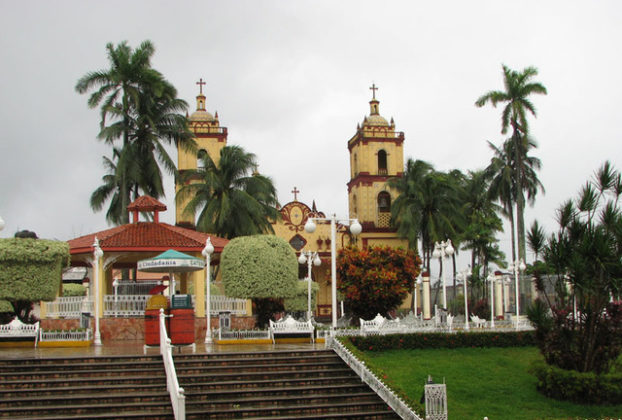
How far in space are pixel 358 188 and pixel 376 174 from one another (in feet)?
5.43

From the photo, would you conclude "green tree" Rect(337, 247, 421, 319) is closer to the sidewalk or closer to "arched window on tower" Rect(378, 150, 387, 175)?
the sidewalk

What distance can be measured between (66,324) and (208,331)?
6.49m

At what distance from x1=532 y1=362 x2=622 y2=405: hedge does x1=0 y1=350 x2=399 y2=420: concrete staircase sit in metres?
4.08

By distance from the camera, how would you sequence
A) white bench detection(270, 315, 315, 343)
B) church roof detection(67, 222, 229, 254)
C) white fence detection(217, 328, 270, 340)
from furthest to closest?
church roof detection(67, 222, 229, 254) → white fence detection(217, 328, 270, 340) → white bench detection(270, 315, 315, 343)

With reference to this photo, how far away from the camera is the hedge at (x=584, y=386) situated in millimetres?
16016

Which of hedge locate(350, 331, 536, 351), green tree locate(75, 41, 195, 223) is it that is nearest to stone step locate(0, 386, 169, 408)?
hedge locate(350, 331, 536, 351)

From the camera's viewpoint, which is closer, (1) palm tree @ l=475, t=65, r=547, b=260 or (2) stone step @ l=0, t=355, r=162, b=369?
(2) stone step @ l=0, t=355, r=162, b=369

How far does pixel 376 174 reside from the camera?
5422 cm

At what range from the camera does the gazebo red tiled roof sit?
27.4 meters

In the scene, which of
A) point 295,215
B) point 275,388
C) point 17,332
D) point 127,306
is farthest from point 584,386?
point 295,215

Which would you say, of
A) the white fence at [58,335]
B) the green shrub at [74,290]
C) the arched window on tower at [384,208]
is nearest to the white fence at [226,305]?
the white fence at [58,335]

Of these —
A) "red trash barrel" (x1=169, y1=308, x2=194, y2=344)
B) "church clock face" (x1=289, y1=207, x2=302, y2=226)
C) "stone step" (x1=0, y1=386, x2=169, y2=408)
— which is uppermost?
"church clock face" (x1=289, y1=207, x2=302, y2=226)

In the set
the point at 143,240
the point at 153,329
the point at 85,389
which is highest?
the point at 143,240

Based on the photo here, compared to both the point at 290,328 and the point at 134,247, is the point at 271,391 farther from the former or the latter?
the point at 134,247
